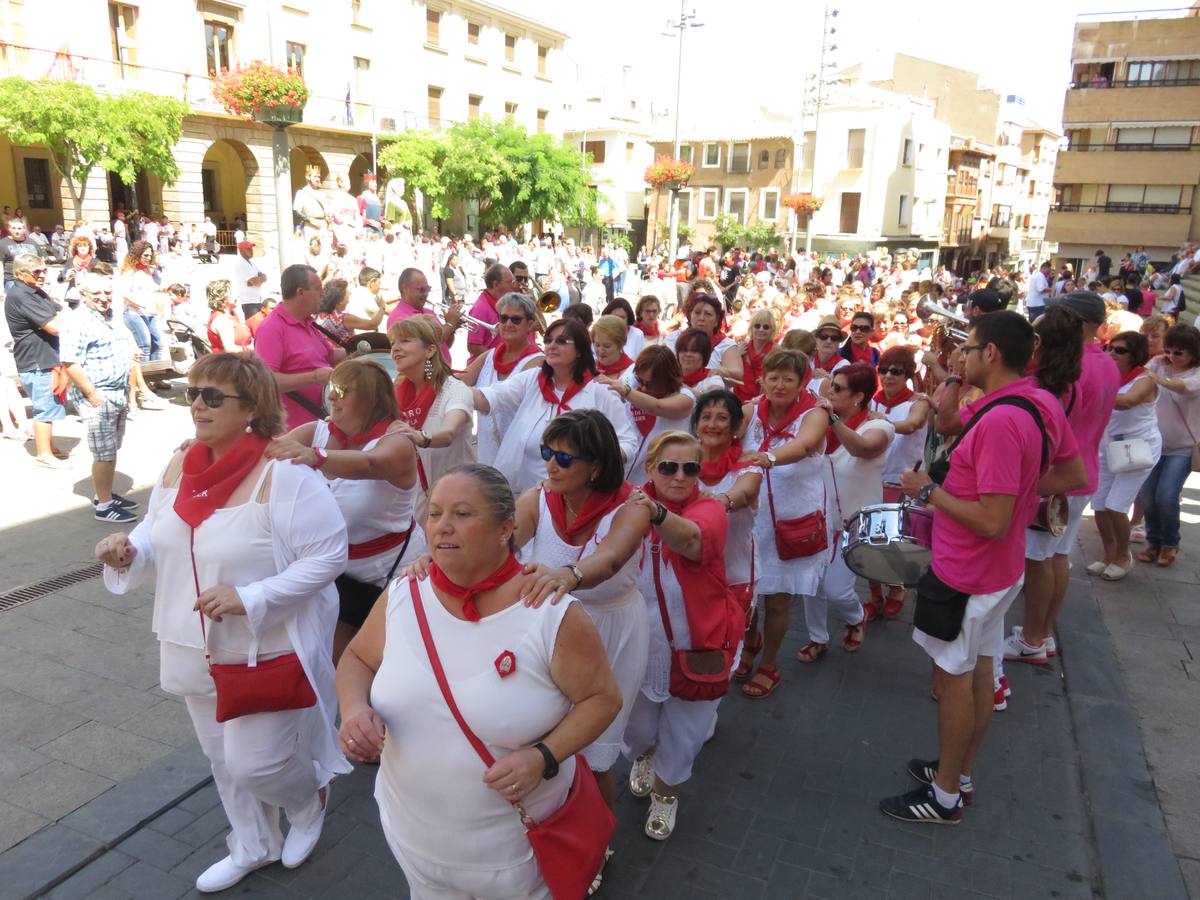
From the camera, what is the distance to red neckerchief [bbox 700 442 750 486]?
3.92 meters

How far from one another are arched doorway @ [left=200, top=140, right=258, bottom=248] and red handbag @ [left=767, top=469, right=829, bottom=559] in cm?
3707

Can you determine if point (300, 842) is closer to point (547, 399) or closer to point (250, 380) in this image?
point (250, 380)

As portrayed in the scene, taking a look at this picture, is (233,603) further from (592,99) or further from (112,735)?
(592,99)

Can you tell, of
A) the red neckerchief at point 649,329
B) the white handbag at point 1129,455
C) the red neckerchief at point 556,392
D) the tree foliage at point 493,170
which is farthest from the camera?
the tree foliage at point 493,170

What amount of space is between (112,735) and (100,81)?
1220 inches

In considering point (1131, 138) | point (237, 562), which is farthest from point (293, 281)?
point (1131, 138)

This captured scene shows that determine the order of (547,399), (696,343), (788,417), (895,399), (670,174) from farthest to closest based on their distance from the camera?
(670,174) → (696,343) → (895,399) → (547,399) → (788,417)

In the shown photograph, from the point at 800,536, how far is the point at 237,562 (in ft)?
9.15

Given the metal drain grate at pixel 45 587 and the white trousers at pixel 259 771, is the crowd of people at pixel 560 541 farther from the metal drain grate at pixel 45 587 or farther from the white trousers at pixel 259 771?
the metal drain grate at pixel 45 587

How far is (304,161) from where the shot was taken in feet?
123

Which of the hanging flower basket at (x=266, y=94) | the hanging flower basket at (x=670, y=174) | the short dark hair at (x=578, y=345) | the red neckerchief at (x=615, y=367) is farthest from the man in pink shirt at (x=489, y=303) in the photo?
the hanging flower basket at (x=670, y=174)

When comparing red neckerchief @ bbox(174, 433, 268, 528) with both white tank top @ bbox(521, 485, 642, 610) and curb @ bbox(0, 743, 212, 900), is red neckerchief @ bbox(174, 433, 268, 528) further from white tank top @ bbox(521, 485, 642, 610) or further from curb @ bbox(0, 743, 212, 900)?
curb @ bbox(0, 743, 212, 900)

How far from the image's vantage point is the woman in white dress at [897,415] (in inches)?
212

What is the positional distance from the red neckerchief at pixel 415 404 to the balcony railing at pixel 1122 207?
4234 centimetres
